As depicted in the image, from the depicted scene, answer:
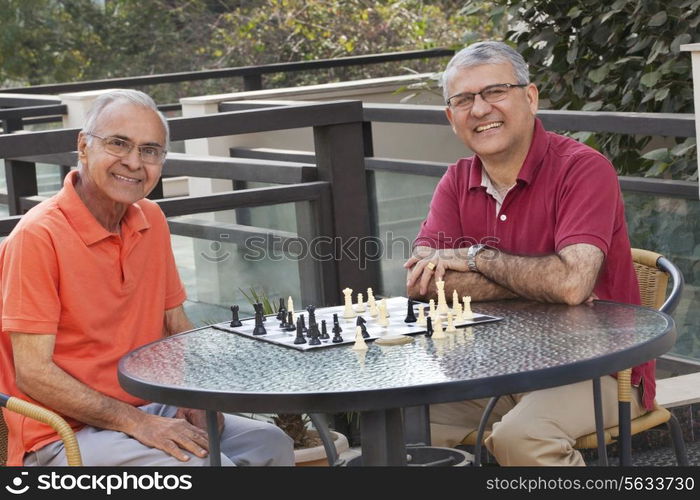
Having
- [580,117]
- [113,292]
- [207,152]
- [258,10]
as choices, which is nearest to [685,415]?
[580,117]

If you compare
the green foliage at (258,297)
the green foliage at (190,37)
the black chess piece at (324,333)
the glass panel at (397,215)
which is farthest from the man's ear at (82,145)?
the green foliage at (190,37)

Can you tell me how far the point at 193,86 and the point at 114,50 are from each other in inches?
85.4

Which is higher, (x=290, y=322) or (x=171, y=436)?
(x=290, y=322)

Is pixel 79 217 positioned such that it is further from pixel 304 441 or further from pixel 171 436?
pixel 304 441

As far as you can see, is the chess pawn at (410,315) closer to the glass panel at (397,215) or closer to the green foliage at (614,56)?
the glass panel at (397,215)

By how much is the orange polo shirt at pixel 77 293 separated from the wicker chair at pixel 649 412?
1032mm

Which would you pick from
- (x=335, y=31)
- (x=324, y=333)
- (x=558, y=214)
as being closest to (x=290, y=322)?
(x=324, y=333)

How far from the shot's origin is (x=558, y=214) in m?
3.38

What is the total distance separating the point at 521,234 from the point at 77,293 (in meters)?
1.23

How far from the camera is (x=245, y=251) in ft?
14.9

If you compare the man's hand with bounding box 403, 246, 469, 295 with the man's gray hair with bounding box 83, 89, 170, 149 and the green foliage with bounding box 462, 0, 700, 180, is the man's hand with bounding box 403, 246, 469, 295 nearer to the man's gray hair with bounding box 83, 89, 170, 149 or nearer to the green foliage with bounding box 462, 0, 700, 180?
the man's gray hair with bounding box 83, 89, 170, 149

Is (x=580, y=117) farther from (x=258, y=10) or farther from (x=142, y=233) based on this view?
(x=258, y=10)

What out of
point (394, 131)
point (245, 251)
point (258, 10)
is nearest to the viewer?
point (245, 251)

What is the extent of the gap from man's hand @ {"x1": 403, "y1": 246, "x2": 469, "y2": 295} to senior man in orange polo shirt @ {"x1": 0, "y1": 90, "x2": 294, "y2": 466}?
1.91 ft
